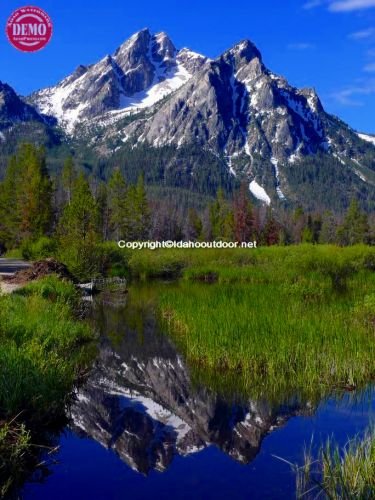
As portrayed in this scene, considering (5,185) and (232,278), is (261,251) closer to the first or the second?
(232,278)

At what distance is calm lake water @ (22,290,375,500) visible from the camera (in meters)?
7.41

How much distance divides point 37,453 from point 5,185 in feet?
176

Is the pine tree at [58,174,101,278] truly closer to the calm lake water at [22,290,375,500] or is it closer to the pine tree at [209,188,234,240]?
the calm lake water at [22,290,375,500]

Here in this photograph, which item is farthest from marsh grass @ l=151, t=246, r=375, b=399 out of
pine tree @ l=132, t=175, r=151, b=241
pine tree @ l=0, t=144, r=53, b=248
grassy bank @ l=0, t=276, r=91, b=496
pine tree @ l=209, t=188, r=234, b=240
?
pine tree @ l=209, t=188, r=234, b=240

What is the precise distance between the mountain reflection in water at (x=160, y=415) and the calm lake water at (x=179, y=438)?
19 mm

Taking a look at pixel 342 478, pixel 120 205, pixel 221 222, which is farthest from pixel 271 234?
pixel 342 478

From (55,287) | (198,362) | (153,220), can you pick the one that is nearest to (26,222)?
(55,287)

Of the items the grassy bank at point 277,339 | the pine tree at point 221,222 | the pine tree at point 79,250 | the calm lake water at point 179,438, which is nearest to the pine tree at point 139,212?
the pine tree at point 221,222

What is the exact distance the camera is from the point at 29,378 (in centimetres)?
863

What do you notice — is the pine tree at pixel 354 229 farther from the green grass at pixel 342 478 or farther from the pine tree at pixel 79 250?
the green grass at pixel 342 478

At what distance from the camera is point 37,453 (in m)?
8.19

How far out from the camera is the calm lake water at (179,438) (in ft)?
24.3

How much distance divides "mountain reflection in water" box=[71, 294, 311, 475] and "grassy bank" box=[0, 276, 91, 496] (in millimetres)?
648

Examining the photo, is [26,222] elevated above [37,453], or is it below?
above
